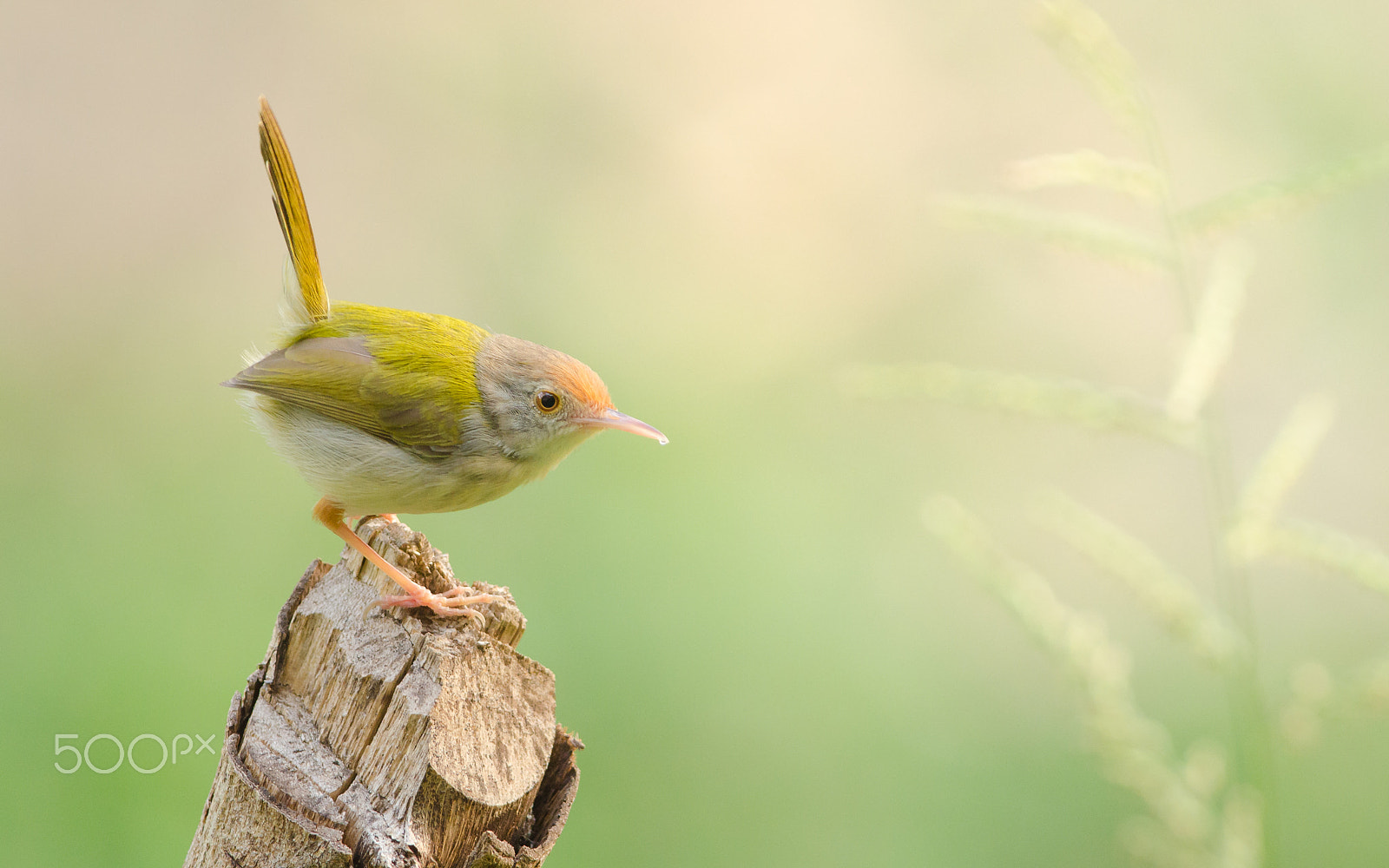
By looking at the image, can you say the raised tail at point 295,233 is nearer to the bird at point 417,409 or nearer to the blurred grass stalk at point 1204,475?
the bird at point 417,409

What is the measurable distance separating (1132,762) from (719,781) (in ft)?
9.42

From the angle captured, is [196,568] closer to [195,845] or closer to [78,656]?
[78,656]

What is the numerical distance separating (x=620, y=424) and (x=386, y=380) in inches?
24.5

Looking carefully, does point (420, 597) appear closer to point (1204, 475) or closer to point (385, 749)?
point (385, 749)

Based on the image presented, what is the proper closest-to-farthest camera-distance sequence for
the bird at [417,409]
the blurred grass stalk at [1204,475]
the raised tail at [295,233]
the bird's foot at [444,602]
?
1. the blurred grass stalk at [1204,475]
2. the bird's foot at [444,602]
3. the bird at [417,409]
4. the raised tail at [295,233]

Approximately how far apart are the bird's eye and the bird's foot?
63 centimetres

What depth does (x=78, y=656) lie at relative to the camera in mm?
4992

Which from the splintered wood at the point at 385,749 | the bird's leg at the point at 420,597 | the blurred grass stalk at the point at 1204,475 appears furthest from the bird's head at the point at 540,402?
the blurred grass stalk at the point at 1204,475

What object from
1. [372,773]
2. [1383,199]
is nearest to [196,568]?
[372,773]

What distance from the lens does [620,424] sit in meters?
3.20

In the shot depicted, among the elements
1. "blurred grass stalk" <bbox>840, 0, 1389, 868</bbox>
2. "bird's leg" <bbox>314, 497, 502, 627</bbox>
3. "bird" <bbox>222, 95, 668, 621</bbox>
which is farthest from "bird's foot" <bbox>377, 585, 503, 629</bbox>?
"blurred grass stalk" <bbox>840, 0, 1389, 868</bbox>

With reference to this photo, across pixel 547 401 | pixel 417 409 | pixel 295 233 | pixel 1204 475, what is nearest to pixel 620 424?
pixel 547 401

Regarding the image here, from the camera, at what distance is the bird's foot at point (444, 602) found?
8.31 ft

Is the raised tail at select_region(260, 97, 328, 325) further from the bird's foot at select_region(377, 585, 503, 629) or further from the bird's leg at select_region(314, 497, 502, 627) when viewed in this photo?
the bird's foot at select_region(377, 585, 503, 629)
